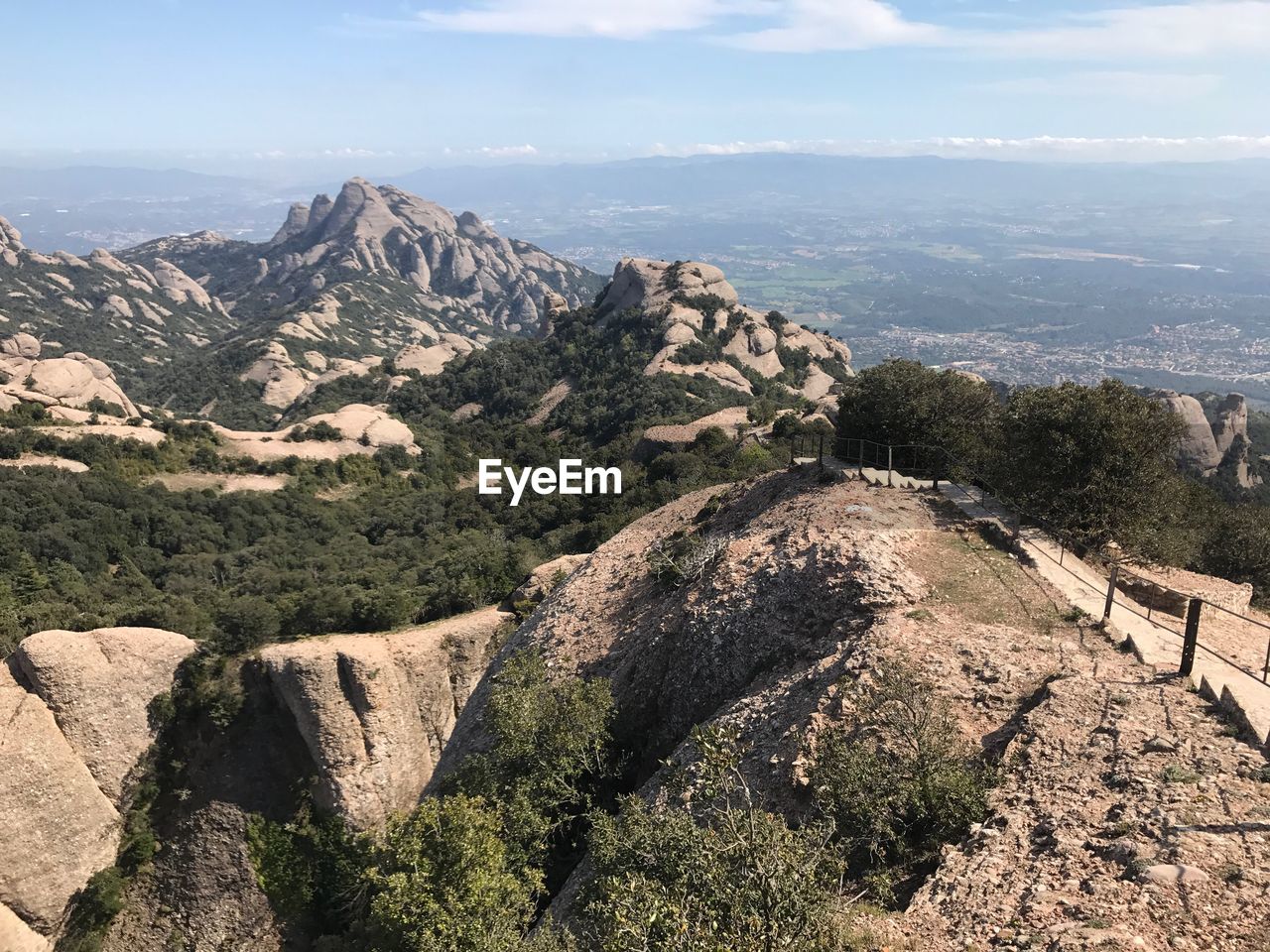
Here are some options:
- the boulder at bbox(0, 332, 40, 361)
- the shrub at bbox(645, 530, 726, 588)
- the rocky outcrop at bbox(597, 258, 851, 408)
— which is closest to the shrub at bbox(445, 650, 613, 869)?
the shrub at bbox(645, 530, 726, 588)

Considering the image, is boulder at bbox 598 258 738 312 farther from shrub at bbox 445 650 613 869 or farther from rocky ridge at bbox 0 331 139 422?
shrub at bbox 445 650 613 869

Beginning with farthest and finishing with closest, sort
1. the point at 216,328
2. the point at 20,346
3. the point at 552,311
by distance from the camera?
the point at 216,328, the point at 20,346, the point at 552,311

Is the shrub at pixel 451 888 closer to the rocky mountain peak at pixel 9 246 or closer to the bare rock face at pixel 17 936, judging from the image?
the bare rock face at pixel 17 936

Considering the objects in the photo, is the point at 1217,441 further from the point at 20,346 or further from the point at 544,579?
the point at 20,346

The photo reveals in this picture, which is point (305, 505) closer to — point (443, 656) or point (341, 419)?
point (341, 419)

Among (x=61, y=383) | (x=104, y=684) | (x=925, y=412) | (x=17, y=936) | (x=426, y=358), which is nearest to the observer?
(x=17, y=936)

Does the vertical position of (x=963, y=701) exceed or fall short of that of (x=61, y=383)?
it exceeds it

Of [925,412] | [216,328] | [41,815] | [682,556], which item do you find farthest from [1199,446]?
[216,328]

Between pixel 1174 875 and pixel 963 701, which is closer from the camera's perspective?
pixel 1174 875
